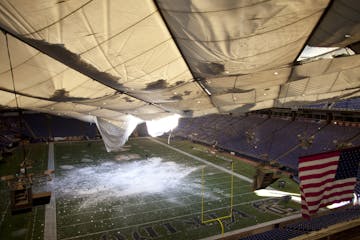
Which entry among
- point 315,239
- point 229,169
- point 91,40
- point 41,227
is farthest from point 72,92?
point 229,169

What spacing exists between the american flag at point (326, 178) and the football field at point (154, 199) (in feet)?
20.4

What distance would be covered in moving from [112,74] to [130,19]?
2.38 metres

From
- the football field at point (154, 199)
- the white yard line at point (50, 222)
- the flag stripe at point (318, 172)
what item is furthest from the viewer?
the football field at point (154, 199)

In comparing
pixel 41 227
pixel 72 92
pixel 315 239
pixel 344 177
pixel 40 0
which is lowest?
pixel 41 227

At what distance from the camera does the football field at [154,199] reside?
14719 millimetres

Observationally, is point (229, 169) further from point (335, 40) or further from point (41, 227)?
point (335, 40)

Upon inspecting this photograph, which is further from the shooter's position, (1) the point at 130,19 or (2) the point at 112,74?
(2) the point at 112,74

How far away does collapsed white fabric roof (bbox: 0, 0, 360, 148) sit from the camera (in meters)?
3.30

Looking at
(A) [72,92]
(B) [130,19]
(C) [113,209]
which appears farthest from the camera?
(C) [113,209]

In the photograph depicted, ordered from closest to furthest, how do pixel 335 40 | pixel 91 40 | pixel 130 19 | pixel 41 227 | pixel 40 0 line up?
pixel 40 0 → pixel 130 19 → pixel 91 40 → pixel 335 40 → pixel 41 227

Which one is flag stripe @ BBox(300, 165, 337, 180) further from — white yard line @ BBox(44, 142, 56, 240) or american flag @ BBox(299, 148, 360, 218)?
white yard line @ BBox(44, 142, 56, 240)

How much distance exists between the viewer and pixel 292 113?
36125 mm

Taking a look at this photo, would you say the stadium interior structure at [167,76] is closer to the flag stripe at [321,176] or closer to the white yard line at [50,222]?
the white yard line at [50,222]

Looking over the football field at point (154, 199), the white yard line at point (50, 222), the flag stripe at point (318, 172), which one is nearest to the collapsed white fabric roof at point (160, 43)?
the flag stripe at point (318, 172)
